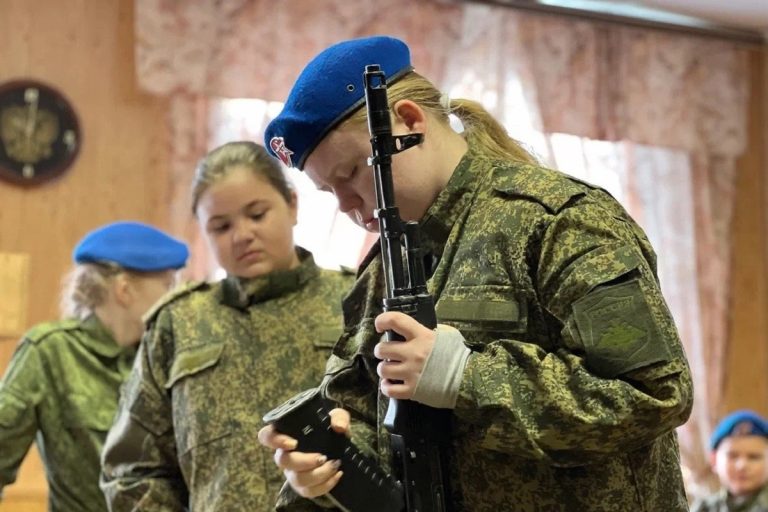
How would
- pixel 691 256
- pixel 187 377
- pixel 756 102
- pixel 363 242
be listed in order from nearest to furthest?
pixel 187 377, pixel 363 242, pixel 691 256, pixel 756 102

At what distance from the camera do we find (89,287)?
9.16 feet

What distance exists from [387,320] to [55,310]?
3.25m

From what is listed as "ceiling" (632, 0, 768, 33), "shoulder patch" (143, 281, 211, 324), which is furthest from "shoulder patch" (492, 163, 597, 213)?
"ceiling" (632, 0, 768, 33)

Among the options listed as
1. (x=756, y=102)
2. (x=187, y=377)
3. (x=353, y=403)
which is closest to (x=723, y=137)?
(x=756, y=102)

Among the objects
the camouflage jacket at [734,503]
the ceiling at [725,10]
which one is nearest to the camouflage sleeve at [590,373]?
the camouflage jacket at [734,503]

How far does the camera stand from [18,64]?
169 inches

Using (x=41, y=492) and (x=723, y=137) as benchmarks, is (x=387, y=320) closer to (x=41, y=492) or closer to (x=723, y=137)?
(x=41, y=492)

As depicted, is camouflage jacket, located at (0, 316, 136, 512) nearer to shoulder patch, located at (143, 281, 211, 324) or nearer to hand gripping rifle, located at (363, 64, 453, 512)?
shoulder patch, located at (143, 281, 211, 324)

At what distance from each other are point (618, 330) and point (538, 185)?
0.23 metres

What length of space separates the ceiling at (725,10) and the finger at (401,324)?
447 cm

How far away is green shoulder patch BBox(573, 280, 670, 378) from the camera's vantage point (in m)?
1.21

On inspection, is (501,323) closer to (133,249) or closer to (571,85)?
(133,249)

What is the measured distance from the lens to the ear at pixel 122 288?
9.05 feet

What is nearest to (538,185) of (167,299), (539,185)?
(539,185)
